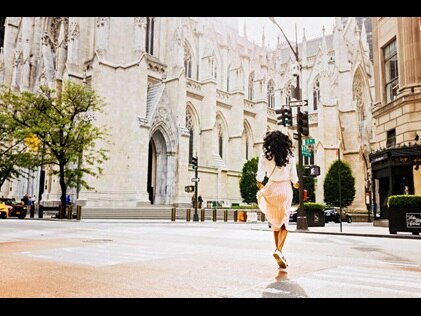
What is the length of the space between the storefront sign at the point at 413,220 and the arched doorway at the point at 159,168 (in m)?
22.6

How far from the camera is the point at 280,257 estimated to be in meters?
5.35

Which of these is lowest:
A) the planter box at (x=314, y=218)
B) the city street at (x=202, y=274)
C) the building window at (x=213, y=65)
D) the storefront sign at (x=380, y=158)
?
the city street at (x=202, y=274)

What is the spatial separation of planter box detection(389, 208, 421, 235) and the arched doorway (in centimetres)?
2225

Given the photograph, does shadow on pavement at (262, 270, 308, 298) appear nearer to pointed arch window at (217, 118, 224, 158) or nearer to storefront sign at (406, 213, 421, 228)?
storefront sign at (406, 213, 421, 228)

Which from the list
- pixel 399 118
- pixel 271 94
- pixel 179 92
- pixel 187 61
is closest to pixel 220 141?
pixel 187 61

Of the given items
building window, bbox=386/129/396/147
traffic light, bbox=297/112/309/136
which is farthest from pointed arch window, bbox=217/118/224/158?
traffic light, bbox=297/112/309/136

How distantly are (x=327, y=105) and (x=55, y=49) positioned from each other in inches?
1177

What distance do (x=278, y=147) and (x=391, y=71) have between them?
18.1 meters

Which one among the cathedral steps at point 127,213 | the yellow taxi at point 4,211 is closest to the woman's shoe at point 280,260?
the cathedral steps at point 127,213

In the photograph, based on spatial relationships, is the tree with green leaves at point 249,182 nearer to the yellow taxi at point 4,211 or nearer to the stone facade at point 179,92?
the stone facade at point 179,92

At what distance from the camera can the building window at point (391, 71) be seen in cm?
2040

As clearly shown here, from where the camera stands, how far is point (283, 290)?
3.94 metres

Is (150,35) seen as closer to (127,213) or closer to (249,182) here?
(249,182)

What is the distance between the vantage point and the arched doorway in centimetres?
3409
